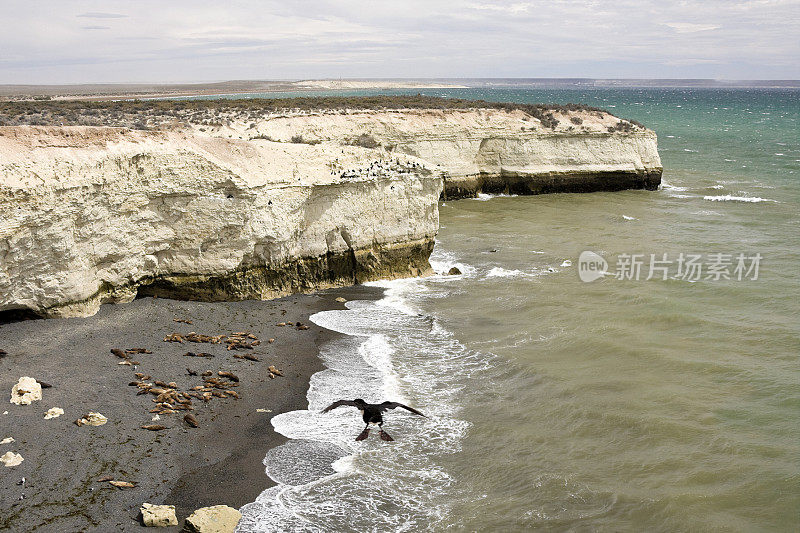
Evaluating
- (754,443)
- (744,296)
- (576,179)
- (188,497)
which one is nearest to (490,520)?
Result: (188,497)

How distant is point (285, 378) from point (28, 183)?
20.7 feet

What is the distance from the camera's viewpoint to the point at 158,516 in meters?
8.30

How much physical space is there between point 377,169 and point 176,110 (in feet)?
59.2

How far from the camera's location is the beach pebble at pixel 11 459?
8977 mm

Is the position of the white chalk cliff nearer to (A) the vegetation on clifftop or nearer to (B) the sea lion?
(B) the sea lion

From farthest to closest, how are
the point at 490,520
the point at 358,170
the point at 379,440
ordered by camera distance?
the point at 358,170
the point at 379,440
the point at 490,520

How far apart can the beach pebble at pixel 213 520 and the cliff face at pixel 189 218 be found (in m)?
7.29

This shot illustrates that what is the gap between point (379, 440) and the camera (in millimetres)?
10805

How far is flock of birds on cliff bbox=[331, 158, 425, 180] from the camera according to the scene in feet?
58.1

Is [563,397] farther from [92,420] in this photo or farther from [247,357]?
[92,420]

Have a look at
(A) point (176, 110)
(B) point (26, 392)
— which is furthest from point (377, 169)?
(A) point (176, 110)

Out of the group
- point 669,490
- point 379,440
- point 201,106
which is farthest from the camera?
point 201,106

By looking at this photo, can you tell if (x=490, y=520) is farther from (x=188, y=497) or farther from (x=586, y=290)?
(x=586, y=290)

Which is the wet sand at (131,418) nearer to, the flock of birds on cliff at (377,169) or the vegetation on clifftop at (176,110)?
the flock of birds on cliff at (377,169)
